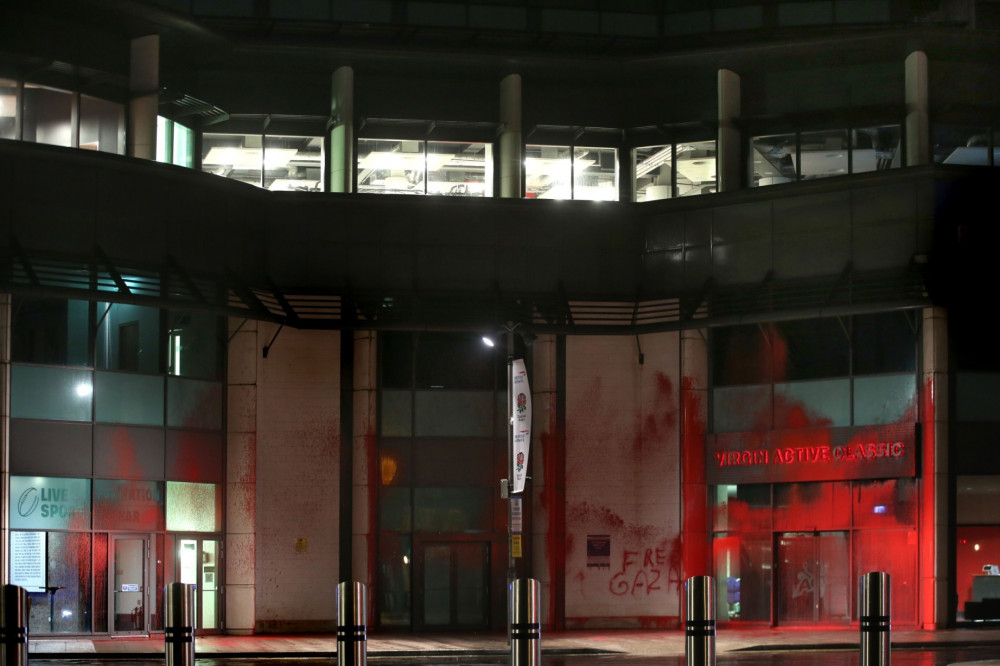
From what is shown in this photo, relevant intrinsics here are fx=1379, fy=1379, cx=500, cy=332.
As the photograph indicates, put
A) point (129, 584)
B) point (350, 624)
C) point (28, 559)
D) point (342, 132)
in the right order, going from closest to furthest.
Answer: point (350, 624) < point (28, 559) < point (129, 584) < point (342, 132)

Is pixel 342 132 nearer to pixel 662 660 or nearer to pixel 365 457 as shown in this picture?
pixel 365 457

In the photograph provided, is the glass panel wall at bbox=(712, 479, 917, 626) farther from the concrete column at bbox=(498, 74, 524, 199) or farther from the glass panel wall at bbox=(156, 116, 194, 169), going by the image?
the glass panel wall at bbox=(156, 116, 194, 169)

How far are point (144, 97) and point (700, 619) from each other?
23714 mm

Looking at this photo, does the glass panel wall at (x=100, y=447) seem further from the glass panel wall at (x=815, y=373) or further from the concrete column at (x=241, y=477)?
the glass panel wall at (x=815, y=373)

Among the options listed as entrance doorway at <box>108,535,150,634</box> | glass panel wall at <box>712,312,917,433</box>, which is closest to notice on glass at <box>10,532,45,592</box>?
entrance doorway at <box>108,535,150,634</box>

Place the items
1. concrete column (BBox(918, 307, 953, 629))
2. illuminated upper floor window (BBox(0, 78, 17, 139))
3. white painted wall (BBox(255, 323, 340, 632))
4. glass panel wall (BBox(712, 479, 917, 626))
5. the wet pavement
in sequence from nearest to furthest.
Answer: the wet pavement
concrete column (BBox(918, 307, 953, 629))
illuminated upper floor window (BBox(0, 78, 17, 139))
glass panel wall (BBox(712, 479, 917, 626))
white painted wall (BBox(255, 323, 340, 632))

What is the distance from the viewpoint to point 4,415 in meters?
29.1

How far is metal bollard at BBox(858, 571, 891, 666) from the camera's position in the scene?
1381 centimetres

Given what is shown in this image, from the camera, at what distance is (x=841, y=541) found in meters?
32.5

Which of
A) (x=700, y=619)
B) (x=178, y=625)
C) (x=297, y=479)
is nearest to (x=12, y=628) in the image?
(x=178, y=625)

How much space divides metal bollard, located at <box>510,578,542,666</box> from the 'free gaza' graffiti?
20.6m

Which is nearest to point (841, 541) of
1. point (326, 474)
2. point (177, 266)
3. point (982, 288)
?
point (982, 288)

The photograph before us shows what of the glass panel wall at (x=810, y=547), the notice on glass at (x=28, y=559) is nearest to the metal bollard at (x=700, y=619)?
the glass panel wall at (x=810, y=547)

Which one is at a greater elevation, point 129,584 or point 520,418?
point 520,418
